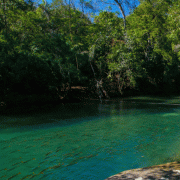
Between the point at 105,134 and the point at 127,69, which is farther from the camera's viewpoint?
the point at 127,69

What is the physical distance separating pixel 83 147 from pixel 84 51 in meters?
15.3

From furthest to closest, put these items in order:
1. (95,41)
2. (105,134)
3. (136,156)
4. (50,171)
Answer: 1. (95,41)
2. (105,134)
3. (136,156)
4. (50,171)

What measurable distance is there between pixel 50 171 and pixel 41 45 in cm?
1453

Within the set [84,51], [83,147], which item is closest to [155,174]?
[83,147]

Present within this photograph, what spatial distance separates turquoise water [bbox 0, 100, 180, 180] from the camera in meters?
4.86

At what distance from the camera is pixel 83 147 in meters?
6.50

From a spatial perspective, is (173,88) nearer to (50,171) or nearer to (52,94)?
(52,94)

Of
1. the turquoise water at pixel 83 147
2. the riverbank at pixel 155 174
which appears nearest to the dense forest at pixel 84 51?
the turquoise water at pixel 83 147

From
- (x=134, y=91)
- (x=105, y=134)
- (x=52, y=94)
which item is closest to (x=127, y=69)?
(x=134, y=91)

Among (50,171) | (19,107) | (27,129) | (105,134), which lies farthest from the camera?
(19,107)

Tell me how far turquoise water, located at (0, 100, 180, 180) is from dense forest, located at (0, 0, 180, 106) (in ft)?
21.6

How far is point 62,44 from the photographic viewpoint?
704 inches

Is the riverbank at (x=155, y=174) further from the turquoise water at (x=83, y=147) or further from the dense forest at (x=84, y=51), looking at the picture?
the dense forest at (x=84, y=51)

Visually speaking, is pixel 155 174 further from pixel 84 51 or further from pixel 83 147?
pixel 84 51
